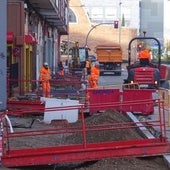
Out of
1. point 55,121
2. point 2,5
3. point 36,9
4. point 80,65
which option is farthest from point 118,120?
point 80,65

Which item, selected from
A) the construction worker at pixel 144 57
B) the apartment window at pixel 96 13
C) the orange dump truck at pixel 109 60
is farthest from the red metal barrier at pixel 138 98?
the apartment window at pixel 96 13

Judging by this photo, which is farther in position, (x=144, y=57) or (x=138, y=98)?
(x=144, y=57)

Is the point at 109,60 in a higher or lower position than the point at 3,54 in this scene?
lower

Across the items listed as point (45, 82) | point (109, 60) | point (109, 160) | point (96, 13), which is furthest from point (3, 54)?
point (96, 13)

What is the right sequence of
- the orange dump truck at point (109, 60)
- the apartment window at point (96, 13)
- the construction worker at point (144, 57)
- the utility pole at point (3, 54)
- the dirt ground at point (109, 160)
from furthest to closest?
the apartment window at point (96, 13), the orange dump truck at point (109, 60), the construction worker at point (144, 57), the utility pole at point (3, 54), the dirt ground at point (109, 160)

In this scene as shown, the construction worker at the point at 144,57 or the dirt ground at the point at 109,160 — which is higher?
the construction worker at the point at 144,57

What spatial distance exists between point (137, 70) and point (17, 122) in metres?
9.97

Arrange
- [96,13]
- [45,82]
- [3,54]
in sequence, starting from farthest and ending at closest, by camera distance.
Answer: [96,13] → [45,82] → [3,54]

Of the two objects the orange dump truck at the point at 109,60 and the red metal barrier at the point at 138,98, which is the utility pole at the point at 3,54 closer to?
the red metal barrier at the point at 138,98

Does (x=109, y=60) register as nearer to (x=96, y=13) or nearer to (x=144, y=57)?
(x=144, y=57)

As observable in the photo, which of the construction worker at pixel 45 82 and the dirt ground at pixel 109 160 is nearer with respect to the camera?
the dirt ground at pixel 109 160

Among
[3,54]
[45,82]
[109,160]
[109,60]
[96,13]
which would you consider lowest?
[109,160]

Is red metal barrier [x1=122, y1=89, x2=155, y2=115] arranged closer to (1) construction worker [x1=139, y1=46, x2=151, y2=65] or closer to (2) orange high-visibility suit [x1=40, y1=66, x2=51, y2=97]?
(2) orange high-visibility suit [x1=40, y1=66, x2=51, y2=97]

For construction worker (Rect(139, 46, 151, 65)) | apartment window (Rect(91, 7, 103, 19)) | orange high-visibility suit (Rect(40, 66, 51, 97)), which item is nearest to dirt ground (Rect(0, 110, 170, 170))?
orange high-visibility suit (Rect(40, 66, 51, 97))
